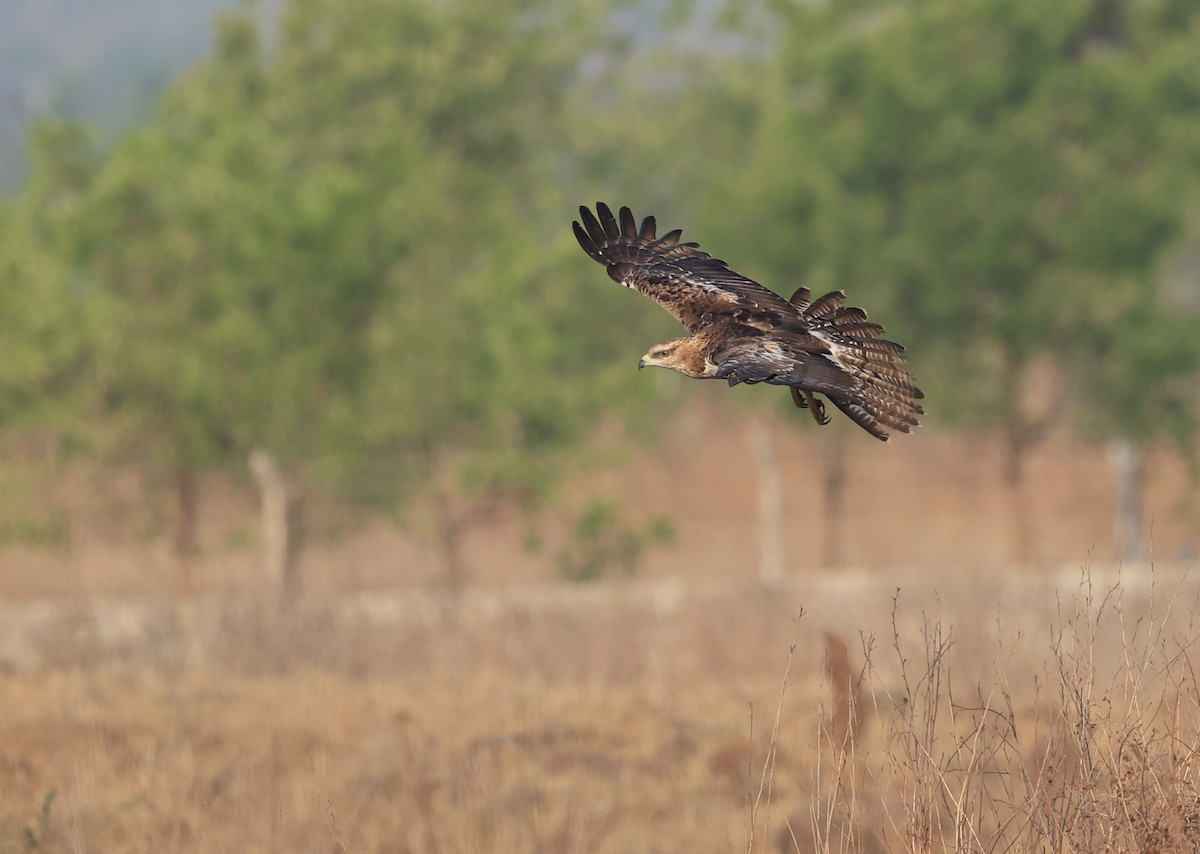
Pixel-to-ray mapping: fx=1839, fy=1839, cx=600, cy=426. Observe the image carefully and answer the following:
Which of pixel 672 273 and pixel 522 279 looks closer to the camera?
pixel 672 273

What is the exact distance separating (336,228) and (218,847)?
13.9 m

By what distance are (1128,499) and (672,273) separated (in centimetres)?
1648

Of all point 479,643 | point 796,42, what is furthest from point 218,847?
point 796,42

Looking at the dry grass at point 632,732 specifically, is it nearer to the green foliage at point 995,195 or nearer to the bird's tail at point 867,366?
the bird's tail at point 867,366

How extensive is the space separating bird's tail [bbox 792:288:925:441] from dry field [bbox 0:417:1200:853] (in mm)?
1112

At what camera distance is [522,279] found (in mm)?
22812

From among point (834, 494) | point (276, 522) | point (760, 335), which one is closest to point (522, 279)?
point (276, 522)

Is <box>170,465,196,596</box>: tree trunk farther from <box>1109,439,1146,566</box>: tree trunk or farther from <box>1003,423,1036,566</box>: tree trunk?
<box>1109,439,1146,566</box>: tree trunk

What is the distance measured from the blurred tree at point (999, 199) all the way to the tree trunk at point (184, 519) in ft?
28.3

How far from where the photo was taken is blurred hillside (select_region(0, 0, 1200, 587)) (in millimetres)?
21781

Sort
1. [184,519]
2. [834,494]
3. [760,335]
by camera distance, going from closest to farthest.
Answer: [760,335] → [184,519] → [834,494]

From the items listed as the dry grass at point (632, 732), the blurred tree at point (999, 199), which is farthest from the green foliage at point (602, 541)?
the dry grass at point (632, 732)

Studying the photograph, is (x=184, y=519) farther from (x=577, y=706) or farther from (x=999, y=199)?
(x=999, y=199)

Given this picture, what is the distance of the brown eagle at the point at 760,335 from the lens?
24.7 feet
